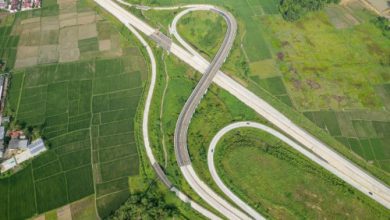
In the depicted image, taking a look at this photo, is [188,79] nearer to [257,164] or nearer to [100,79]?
[100,79]

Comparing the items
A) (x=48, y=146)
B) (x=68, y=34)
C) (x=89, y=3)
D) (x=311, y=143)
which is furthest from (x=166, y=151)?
(x=89, y=3)

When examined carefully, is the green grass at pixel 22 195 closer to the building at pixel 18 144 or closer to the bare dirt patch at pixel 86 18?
the building at pixel 18 144

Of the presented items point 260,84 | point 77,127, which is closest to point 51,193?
point 77,127

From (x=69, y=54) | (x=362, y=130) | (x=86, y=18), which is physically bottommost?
(x=362, y=130)

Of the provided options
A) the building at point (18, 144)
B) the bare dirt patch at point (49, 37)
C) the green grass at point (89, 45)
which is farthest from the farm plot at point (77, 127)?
the bare dirt patch at point (49, 37)

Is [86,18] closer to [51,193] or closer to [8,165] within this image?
[8,165]

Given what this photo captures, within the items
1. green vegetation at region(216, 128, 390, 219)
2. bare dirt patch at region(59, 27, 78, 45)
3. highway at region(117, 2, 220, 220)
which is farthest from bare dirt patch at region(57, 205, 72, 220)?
bare dirt patch at region(59, 27, 78, 45)
